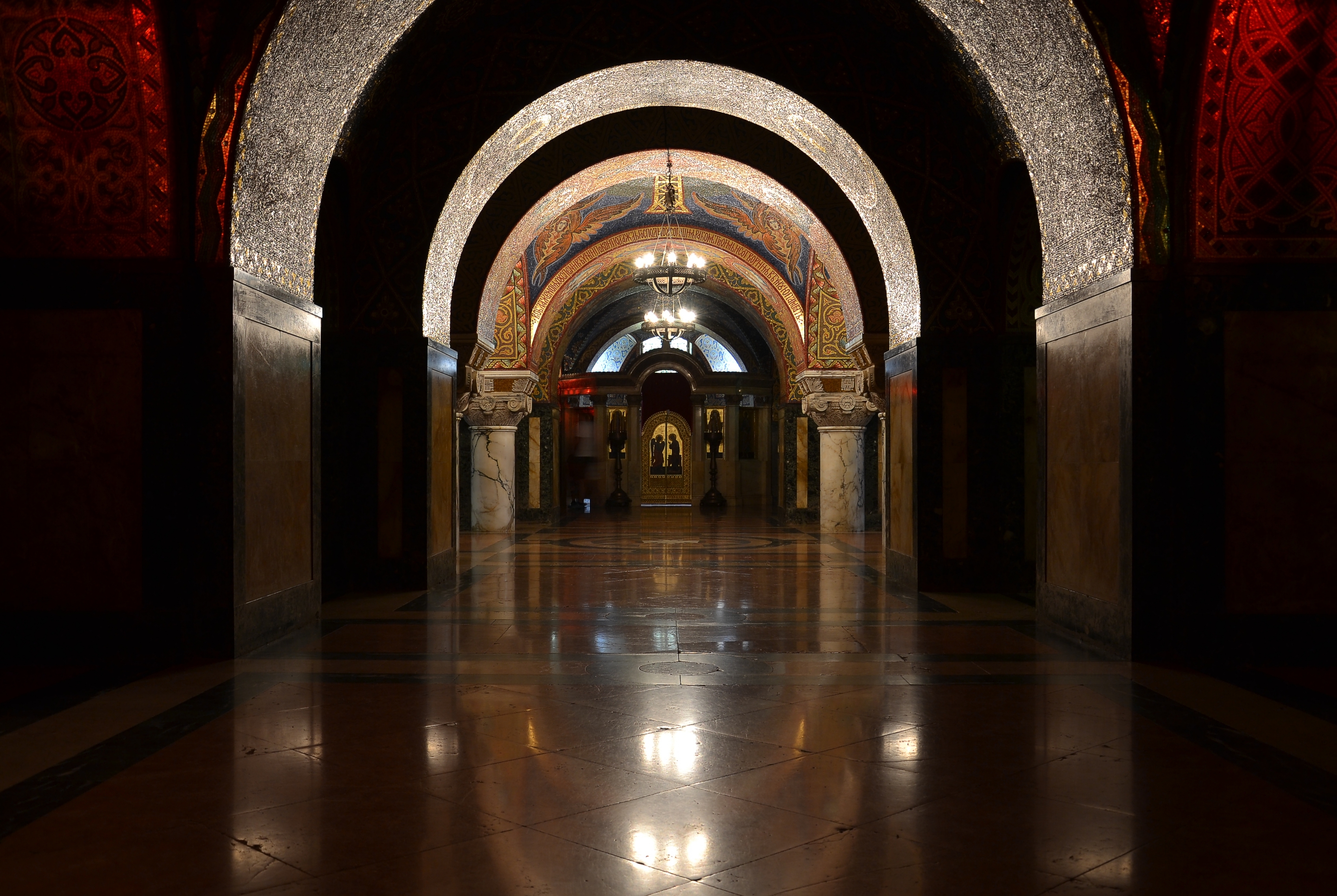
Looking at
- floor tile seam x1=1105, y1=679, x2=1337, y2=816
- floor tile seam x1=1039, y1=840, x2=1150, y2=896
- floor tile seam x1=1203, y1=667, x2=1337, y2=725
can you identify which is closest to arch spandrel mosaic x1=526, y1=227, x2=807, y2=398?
floor tile seam x1=1203, y1=667, x2=1337, y2=725

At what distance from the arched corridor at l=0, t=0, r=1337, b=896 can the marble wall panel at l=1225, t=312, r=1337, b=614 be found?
0.02 m

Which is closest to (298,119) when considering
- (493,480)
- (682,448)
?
(493,480)

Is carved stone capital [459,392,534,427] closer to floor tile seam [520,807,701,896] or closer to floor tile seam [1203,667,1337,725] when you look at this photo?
floor tile seam [1203,667,1337,725]

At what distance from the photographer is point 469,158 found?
816cm

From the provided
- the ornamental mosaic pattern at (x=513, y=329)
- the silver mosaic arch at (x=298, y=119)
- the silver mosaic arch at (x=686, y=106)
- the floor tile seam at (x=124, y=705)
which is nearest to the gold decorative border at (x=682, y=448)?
the ornamental mosaic pattern at (x=513, y=329)

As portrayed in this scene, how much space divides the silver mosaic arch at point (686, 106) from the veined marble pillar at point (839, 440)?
608cm

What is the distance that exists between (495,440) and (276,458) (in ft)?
32.8

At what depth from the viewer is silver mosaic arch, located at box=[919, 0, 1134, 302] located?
5422 mm

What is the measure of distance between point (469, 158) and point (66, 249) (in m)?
3.52

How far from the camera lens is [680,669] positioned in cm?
511

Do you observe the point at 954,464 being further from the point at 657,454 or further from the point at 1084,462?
the point at 657,454

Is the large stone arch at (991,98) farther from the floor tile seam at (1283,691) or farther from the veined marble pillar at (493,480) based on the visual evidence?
the veined marble pillar at (493,480)

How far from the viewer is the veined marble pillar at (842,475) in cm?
1580

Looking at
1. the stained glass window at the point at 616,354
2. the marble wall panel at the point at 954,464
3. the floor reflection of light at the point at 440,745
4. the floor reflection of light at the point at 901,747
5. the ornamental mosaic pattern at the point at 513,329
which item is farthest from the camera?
the stained glass window at the point at 616,354
